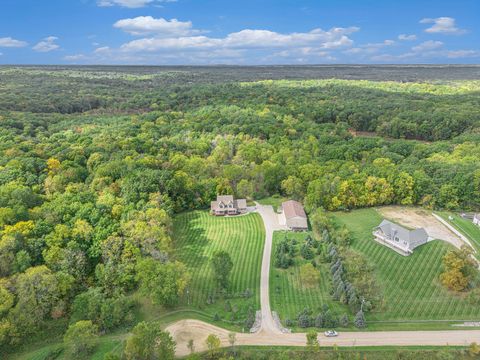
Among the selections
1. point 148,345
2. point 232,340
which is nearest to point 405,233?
point 232,340

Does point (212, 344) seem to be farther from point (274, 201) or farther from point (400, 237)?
point (274, 201)

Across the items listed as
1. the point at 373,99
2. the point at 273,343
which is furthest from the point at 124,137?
the point at 373,99

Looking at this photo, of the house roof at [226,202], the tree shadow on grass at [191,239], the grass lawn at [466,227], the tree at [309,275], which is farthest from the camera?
the house roof at [226,202]

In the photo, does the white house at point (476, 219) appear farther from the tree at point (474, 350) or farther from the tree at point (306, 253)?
the tree at point (306, 253)

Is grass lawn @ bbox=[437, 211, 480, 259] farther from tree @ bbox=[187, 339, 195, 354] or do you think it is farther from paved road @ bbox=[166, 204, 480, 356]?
tree @ bbox=[187, 339, 195, 354]

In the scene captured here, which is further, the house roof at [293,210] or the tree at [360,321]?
the house roof at [293,210]

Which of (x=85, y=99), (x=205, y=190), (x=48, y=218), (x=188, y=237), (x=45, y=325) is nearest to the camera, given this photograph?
(x=45, y=325)

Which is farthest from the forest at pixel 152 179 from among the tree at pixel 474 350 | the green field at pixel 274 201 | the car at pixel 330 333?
the tree at pixel 474 350

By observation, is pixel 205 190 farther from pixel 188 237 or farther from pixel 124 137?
pixel 124 137
